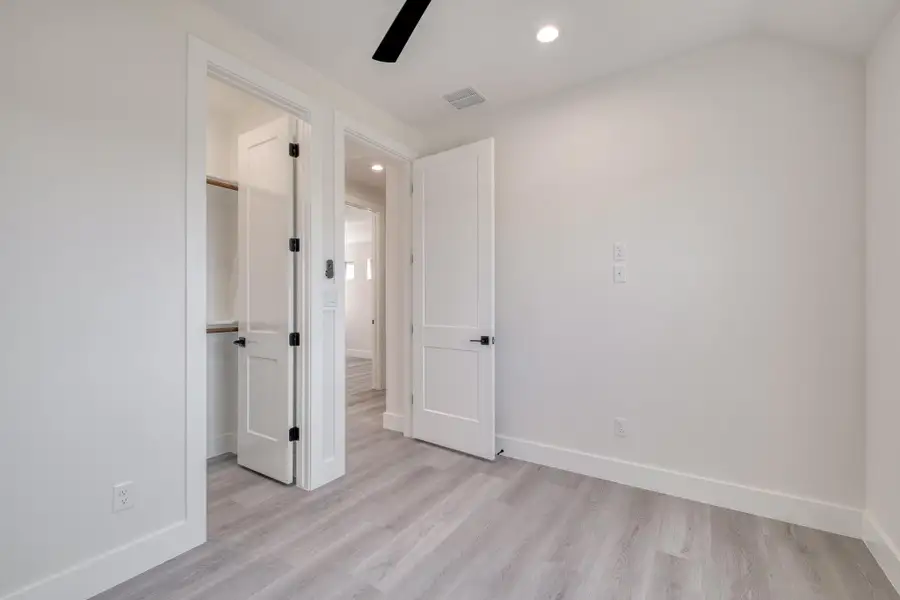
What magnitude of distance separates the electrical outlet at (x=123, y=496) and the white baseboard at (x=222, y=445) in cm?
139

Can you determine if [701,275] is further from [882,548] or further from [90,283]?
[90,283]

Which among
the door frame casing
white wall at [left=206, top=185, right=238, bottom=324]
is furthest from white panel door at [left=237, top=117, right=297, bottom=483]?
the door frame casing

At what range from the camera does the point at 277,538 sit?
79.9 inches

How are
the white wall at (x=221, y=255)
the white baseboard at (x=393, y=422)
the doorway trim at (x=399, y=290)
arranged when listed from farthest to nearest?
the white baseboard at (x=393, y=422)
the doorway trim at (x=399, y=290)
the white wall at (x=221, y=255)

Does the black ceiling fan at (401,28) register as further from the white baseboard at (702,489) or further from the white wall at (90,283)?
the white baseboard at (702,489)

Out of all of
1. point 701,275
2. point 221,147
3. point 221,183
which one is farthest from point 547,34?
point 221,147

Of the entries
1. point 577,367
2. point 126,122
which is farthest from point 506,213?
point 126,122

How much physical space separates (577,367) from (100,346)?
257cm

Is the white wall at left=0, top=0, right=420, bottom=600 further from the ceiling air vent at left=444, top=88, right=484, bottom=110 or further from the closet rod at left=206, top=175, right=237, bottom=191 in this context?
the ceiling air vent at left=444, top=88, right=484, bottom=110

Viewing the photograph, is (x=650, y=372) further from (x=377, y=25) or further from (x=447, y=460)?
(x=377, y=25)

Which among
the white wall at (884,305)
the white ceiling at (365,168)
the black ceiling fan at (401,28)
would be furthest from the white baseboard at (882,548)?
the white ceiling at (365,168)

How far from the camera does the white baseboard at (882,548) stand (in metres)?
1.68

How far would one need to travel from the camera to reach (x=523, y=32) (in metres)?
2.23

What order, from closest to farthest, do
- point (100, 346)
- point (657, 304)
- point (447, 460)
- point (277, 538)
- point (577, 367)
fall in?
point (100, 346), point (277, 538), point (657, 304), point (577, 367), point (447, 460)
